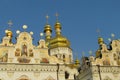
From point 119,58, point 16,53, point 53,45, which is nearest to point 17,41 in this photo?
point 16,53

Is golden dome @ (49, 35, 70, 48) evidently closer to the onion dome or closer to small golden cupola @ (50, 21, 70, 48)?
small golden cupola @ (50, 21, 70, 48)

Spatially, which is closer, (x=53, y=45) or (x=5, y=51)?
(x=5, y=51)

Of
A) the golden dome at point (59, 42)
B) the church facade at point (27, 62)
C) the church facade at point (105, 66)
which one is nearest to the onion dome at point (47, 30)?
the golden dome at point (59, 42)

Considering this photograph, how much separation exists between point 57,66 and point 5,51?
19.0ft

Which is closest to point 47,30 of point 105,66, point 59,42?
point 59,42

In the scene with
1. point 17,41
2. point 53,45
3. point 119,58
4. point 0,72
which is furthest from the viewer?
point 53,45

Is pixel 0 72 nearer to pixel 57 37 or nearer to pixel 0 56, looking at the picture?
pixel 0 56

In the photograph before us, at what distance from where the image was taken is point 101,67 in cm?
2775

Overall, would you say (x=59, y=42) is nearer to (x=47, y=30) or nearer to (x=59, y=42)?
(x=59, y=42)

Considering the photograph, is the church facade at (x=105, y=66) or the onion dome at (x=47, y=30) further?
the onion dome at (x=47, y=30)

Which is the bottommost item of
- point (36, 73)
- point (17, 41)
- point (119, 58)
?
point (36, 73)

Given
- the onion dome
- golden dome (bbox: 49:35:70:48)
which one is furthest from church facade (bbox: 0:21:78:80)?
the onion dome

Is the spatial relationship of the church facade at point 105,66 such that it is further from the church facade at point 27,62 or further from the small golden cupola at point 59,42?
the small golden cupola at point 59,42

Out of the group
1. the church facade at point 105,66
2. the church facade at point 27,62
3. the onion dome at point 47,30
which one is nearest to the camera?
the church facade at point 27,62
